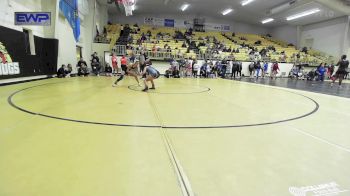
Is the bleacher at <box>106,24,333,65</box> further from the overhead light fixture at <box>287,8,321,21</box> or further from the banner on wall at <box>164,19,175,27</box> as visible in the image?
the overhead light fixture at <box>287,8,321,21</box>

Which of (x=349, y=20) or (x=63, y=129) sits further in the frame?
(x=349, y=20)

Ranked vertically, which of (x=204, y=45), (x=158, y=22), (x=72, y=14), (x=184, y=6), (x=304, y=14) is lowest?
(x=204, y=45)

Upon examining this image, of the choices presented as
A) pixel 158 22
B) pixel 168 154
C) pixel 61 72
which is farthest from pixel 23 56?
pixel 158 22

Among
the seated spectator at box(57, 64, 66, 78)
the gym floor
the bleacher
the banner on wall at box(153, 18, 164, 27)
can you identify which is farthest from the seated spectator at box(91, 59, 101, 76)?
the banner on wall at box(153, 18, 164, 27)

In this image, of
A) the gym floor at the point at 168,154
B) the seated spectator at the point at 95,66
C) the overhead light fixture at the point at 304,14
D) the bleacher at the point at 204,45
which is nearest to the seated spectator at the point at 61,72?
the seated spectator at the point at 95,66

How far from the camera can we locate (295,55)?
2117 cm

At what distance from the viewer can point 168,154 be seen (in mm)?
2238

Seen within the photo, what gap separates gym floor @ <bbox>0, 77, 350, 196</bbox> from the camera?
166cm

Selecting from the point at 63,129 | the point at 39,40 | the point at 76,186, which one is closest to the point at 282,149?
the point at 76,186

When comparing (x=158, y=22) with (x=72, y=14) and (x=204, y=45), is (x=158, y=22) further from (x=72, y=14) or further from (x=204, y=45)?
(x=72, y=14)

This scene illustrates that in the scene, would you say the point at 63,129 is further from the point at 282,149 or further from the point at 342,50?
the point at 342,50

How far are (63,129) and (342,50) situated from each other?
24.5m

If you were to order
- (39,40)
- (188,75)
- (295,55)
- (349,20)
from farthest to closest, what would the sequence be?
(295,55), (349,20), (188,75), (39,40)

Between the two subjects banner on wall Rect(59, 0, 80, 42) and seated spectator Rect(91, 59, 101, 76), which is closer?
banner on wall Rect(59, 0, 80, 42)
